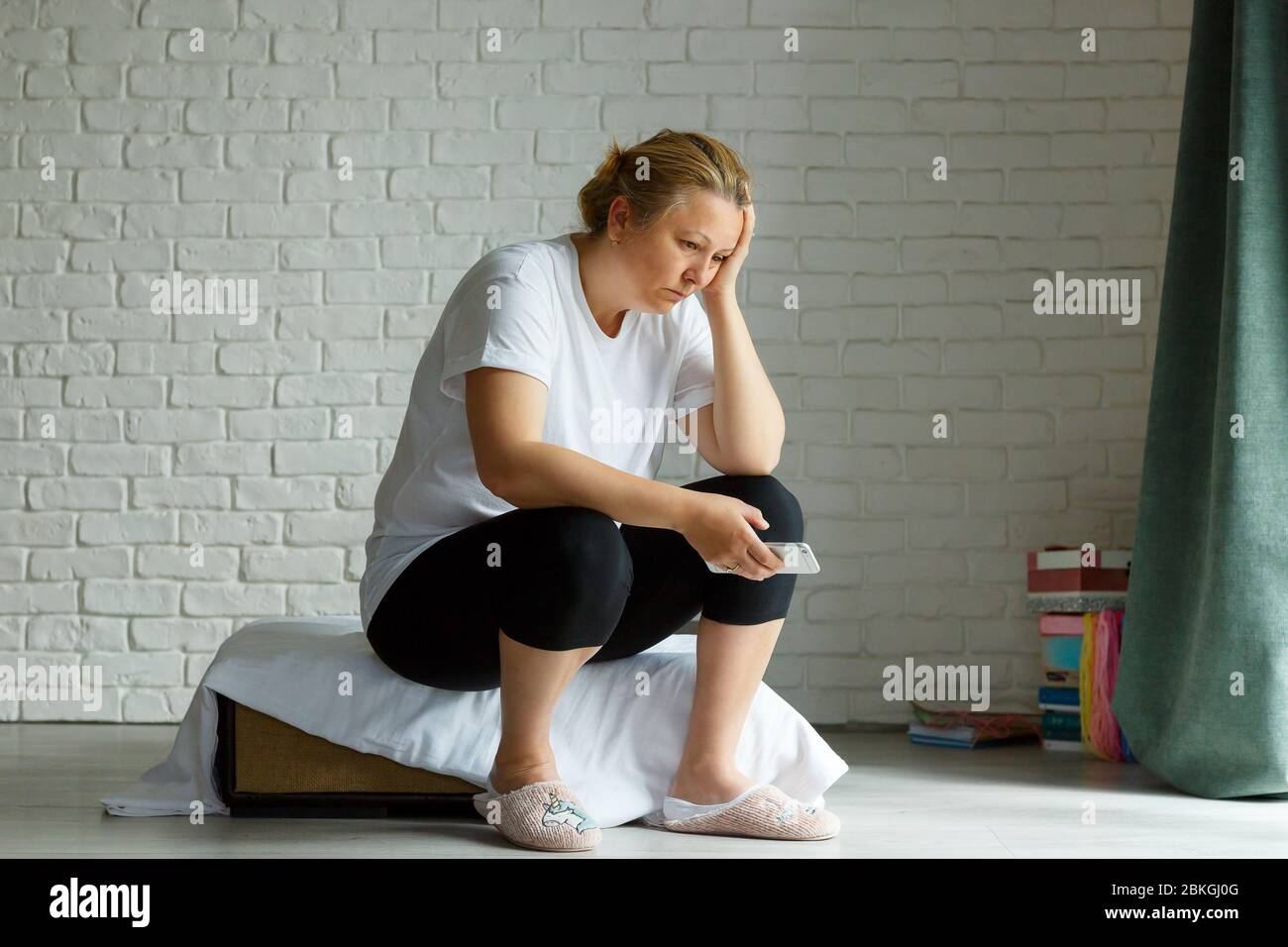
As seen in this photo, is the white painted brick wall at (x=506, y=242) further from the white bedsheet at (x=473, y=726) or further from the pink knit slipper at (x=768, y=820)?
the pink knit slipper at (x=768, y=820)

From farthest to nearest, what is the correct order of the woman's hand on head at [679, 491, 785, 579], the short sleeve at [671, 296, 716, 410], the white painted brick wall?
the white painted brick wall, the short sleeve at [671, 296, 716, 410], the woman's hand on head at [679, 491, 785, 579]

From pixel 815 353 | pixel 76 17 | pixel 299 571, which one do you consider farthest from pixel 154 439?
pixel 815 353

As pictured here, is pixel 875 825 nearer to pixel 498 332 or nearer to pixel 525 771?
pixel 525 771

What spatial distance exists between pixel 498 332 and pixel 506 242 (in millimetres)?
1662

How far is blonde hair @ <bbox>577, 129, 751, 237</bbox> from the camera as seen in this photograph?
5.70 ft

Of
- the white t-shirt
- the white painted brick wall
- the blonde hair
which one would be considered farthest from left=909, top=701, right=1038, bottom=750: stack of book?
the blonde hair

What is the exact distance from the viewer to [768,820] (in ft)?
5.67

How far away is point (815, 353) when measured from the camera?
325cm

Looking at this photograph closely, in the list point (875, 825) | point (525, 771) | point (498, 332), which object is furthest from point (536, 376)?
point (875, 825)

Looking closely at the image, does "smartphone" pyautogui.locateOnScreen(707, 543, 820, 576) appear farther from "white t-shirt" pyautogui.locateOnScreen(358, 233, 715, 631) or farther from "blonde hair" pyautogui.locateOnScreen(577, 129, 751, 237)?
"blonde hair" pyautogui.locateOnScreen(577, 129, 751, 237)

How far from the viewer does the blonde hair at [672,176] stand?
5.70ft

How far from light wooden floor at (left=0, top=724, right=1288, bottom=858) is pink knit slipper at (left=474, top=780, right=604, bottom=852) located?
0.08 ft

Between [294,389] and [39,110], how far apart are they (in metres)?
0.99

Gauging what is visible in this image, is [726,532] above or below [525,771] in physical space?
above
